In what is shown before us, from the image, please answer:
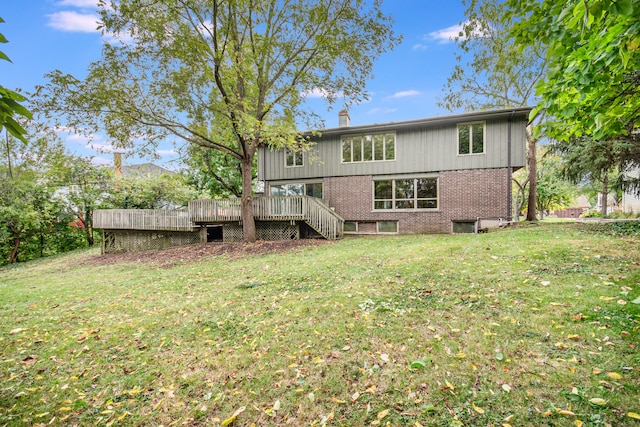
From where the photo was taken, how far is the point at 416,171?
15164mm

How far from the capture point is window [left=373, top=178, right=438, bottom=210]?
15.0 m

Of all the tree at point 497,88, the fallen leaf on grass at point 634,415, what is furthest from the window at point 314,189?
the fallen leaf on grass at point 634,415

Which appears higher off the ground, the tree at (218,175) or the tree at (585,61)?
the tree at (218,175)

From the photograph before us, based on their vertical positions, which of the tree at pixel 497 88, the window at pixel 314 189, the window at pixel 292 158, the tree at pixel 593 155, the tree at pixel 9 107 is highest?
the tree at pixel 497 88

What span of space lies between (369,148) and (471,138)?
502cm

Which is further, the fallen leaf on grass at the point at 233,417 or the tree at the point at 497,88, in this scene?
the tree at the point at 497,88

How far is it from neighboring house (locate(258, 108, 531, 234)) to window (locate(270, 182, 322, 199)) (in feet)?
0.20

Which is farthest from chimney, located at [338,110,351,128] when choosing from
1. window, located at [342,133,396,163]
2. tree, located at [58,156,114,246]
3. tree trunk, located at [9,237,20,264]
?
tree trunk, located at [9,237,20,264]

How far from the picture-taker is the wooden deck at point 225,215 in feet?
46.2

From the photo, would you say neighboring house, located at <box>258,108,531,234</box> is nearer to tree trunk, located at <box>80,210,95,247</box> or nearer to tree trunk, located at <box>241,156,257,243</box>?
tree trunk, located at <box>241,156,257,243</box>

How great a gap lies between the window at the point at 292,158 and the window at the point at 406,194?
4688 mm

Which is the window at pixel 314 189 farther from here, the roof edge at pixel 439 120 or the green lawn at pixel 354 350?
the green lawn at pixel 354 350

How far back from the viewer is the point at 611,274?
5.12 m

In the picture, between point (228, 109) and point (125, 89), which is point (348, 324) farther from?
point (125, 89)
